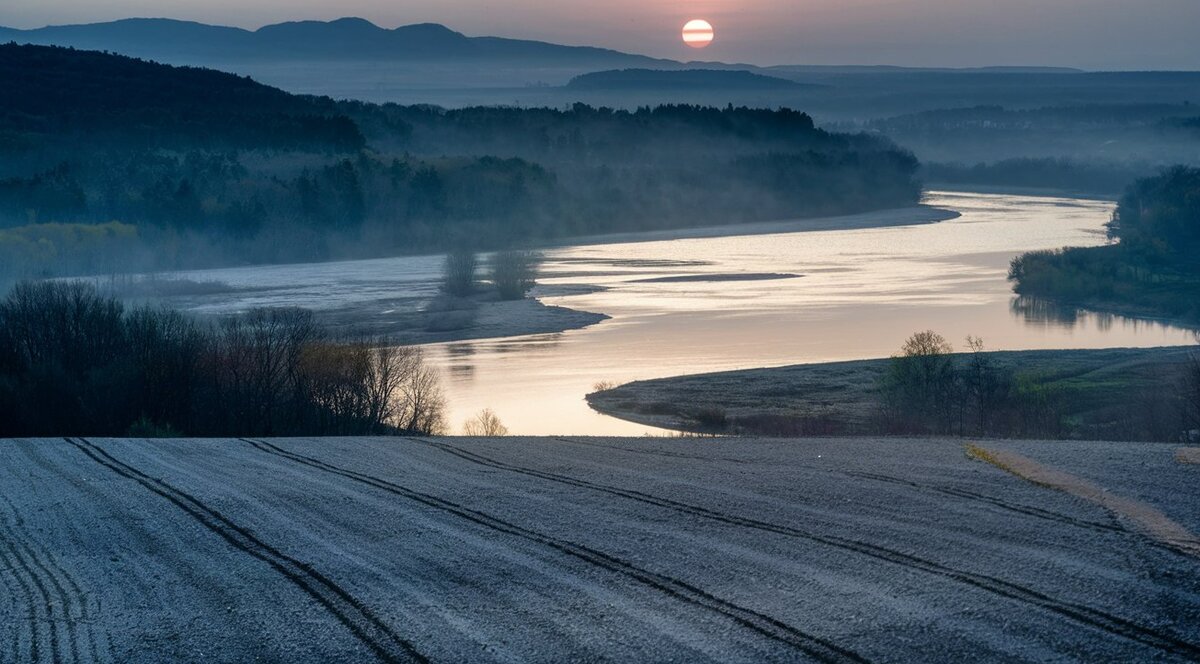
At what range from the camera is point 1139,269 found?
66188 millimetres

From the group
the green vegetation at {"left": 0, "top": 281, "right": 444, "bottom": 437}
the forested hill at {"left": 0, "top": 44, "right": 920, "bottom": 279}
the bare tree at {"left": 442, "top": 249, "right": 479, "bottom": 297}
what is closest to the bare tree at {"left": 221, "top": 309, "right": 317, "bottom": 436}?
the green vegetation at {"left": 0, "top": 281, "right": 444, "bottom": 437}

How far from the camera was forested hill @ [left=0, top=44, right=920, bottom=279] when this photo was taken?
282 feet

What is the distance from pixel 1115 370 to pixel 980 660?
33754 millimetres

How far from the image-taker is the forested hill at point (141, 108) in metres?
103

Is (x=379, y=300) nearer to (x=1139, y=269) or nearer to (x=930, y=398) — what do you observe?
(x=930, y=398)

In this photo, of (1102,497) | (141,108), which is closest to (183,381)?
(1102,497)

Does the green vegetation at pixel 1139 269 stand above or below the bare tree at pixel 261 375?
above

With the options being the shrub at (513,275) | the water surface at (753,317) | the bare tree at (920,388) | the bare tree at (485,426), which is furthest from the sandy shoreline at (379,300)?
the bare tree at (920,388)

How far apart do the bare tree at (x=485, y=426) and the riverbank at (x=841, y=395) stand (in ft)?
11.7

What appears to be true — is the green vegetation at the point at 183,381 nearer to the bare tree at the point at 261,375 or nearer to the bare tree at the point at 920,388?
the bare tree at the point at 261,375

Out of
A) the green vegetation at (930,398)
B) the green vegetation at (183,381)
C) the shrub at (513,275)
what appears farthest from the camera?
the shrub at (513,275)

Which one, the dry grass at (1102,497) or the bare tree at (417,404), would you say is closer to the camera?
the dry grass at (1102,497)

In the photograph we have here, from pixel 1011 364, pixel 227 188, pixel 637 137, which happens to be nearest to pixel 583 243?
pixel 227 188

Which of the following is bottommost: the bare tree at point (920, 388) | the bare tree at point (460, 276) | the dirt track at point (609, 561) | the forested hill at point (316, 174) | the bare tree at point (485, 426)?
the bare tree at point (485, 426)
